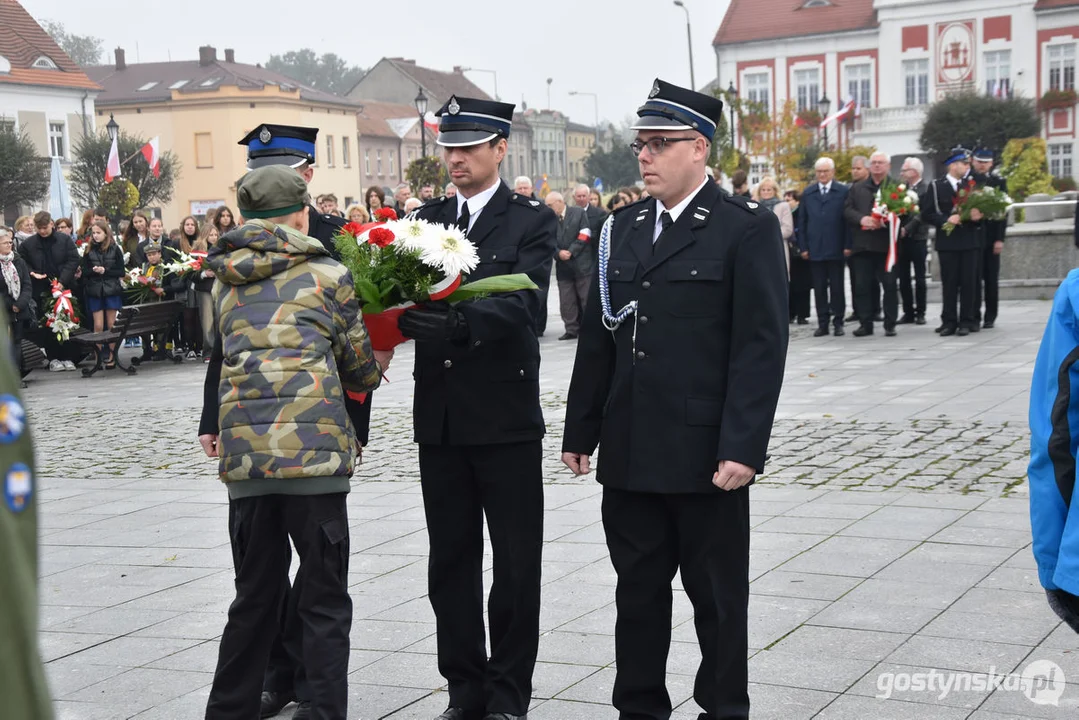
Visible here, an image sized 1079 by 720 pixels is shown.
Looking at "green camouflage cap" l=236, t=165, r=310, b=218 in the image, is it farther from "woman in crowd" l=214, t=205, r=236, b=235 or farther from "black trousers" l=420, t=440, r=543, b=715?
"woman in crowd" l=214, t=205, r=236, b=235

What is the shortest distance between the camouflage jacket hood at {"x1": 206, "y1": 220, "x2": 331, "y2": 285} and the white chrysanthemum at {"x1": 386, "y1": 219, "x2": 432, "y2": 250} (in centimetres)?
29

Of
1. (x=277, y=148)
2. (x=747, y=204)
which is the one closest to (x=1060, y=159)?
(x=277, y=148)

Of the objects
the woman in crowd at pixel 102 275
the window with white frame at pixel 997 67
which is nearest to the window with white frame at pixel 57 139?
the window with white frame at pixel 997 67

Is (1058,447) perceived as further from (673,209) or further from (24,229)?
(24,229)

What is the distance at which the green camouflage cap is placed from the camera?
4398mm

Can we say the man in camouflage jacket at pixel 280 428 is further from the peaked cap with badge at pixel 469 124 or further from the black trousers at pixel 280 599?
the peaked cap with badge at pixel 469 124

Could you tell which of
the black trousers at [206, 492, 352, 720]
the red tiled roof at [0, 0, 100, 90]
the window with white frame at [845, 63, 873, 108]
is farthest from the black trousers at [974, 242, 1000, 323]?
the window with white frame at [845, 63, 873, 108]

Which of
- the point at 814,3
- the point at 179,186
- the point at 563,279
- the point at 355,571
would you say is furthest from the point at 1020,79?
the point at 355,571

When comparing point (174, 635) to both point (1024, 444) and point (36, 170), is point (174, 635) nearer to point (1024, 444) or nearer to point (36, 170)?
point (1024, 444)

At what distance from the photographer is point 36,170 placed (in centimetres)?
5250

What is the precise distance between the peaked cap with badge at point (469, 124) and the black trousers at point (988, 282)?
12730 mm

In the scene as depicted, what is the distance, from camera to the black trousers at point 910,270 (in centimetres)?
1717

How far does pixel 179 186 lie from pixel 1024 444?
7088 centimetres

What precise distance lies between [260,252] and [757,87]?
258ft
